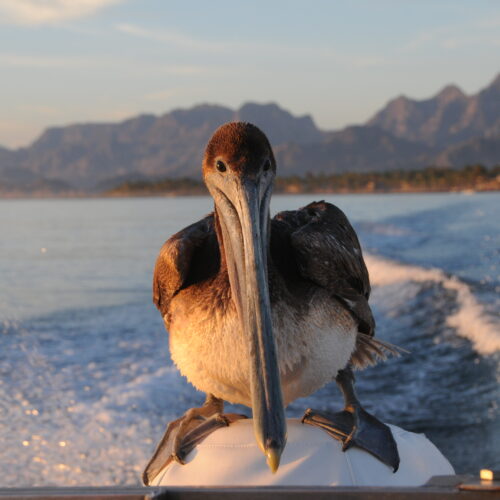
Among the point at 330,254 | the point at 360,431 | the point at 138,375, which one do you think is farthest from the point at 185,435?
the point at 138,375

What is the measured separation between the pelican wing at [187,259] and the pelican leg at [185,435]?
1.87 feet

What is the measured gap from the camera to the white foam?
1015cm

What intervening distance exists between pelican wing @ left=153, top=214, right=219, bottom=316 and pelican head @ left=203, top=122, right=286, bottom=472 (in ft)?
1.61

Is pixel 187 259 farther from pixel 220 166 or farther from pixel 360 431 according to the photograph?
pixel 360 431

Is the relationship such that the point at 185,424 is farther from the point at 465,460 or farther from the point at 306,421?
the point at 465,460

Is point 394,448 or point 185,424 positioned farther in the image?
point 185,424

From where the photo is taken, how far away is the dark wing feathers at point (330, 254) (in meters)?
3.32

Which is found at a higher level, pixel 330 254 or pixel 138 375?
pixel 330 254

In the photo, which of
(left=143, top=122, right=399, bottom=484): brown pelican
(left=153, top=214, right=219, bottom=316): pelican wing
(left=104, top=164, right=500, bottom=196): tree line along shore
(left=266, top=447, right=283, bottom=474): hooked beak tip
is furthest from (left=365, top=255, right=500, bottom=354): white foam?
(left=104, top=164, right=500, bottom=196): tree line along shore

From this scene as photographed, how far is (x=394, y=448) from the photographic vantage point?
3.12 meters

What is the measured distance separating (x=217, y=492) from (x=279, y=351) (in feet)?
3.68

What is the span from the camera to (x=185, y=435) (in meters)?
3.21

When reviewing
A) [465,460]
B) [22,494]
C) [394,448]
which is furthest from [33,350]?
[22,494]

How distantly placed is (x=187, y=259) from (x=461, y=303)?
10064mm
